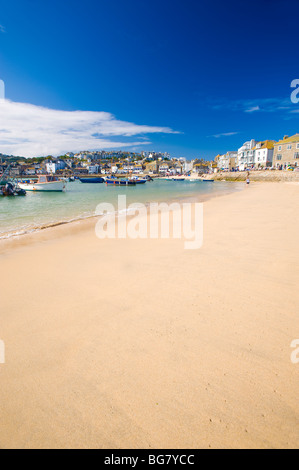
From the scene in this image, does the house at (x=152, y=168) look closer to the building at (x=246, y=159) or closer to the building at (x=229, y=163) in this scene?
the building at (x=229, y=163)

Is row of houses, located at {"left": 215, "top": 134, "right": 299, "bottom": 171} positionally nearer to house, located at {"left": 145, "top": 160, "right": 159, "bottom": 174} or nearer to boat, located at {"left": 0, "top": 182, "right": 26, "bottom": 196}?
house, located at {"left": 145, "top": 160, "right": 159, "bottom": 174}

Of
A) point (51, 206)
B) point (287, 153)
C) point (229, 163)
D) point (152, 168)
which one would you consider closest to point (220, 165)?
point (229, 163)

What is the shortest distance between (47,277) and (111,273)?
142 centimetres

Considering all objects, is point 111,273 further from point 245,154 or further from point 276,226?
point 245,154

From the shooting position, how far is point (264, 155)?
7706cm

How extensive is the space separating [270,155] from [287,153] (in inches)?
782

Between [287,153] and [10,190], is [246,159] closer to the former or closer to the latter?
[287,153]

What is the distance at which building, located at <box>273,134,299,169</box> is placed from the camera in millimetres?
55250

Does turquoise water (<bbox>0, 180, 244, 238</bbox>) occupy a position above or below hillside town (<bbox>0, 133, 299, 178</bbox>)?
below

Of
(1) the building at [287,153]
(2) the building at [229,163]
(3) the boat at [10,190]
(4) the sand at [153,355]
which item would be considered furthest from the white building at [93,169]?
(4) the sand at [153,355]

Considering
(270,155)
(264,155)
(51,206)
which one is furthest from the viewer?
(264,155)

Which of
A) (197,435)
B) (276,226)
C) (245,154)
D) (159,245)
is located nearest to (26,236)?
(159,245)

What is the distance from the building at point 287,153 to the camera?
5525 centimetres

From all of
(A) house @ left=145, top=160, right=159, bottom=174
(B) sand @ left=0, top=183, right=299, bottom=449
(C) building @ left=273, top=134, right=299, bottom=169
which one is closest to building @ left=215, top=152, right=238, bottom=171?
(C) building @ left=273, top=134, right=299, bottom=169
